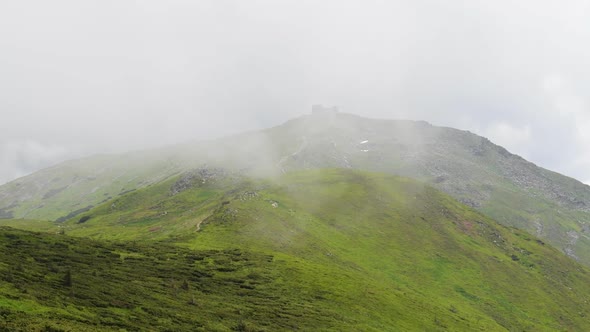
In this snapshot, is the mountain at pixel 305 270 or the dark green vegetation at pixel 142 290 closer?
the dark green vegetation at pixel 142 290

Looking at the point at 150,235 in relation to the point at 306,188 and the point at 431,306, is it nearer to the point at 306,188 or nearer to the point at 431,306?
the point at 306,188

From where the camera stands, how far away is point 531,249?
163750mm

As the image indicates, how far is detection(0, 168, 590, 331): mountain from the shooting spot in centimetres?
4762

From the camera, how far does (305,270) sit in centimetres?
8569

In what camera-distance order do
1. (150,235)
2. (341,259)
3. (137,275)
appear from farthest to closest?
(150,235) < (341,259) < (137,275)

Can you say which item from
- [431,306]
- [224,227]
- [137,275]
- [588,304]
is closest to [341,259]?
[431,306]

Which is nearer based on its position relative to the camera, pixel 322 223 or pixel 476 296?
pixel 476 296

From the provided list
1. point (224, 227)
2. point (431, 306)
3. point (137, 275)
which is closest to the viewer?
point (137, 275)

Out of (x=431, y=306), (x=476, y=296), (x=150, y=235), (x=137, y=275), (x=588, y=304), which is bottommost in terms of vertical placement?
(x=588, y=304)

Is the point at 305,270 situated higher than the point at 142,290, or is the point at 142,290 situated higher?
the point at 142,290

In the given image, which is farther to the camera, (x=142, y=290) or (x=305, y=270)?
(x=305, y=270)

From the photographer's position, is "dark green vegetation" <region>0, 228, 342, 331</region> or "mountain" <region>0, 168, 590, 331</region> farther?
"mountain" <region>0, 168, 590, 331</region>

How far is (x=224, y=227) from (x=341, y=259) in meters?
35.9

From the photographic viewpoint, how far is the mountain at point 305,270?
156 ft
